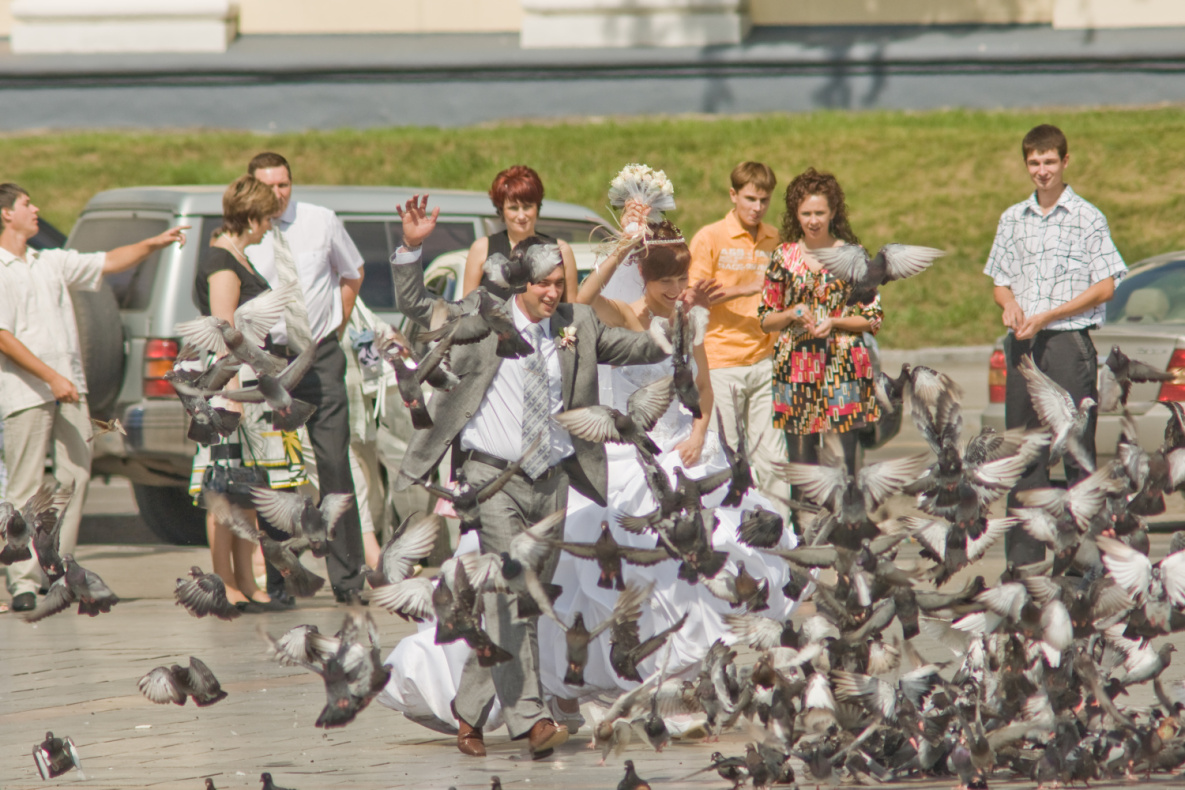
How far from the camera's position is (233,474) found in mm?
8617

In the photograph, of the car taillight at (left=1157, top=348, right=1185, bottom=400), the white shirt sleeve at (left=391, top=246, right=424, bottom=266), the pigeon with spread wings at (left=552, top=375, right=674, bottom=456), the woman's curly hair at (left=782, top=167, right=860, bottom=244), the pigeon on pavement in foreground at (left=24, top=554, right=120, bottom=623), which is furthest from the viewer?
the car taillight at (left=1157, top=348, right=1185, bottom=400)

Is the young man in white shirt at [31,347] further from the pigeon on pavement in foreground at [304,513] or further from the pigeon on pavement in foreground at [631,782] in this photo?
the pigeon on pavement in foreground at [631,782]

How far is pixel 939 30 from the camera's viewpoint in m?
23.2

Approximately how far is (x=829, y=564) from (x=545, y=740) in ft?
3.78

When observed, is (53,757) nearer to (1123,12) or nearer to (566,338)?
(566,338)

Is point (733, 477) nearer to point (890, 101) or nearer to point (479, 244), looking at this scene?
point (479, 244)

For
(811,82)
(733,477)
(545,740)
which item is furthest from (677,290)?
(811,82)

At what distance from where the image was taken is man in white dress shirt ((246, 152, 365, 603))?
866cm

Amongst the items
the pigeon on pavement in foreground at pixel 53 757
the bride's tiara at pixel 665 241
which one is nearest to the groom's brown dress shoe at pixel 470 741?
the pigeon on pavement in foreground at pixel 53 757

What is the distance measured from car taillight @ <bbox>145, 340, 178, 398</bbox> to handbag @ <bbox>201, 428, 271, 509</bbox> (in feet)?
4.54

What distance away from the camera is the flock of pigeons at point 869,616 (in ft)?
17.6

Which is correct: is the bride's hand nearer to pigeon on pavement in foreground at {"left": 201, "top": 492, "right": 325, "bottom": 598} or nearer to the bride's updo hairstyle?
the bride's updo hairstyle

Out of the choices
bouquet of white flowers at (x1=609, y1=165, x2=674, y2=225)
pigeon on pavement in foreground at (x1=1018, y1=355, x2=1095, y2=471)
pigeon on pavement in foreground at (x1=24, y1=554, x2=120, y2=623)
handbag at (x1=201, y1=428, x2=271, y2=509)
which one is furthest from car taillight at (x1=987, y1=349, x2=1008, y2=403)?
pigeon on pavement in foreground at (x1=24, y1=554, x2=120, y2=623)

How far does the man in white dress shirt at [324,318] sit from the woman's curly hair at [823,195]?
2284 mm
